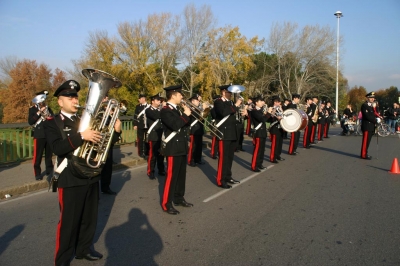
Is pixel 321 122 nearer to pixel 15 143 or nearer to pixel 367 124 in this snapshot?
pixel 367 124

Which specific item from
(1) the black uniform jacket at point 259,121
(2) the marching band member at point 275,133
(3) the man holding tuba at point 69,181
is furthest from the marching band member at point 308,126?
(3) the man holding tuba at point 69,181

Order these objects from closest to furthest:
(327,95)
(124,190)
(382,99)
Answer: (124,190) → (327,95) → (382,99)

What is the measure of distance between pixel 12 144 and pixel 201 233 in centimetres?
734

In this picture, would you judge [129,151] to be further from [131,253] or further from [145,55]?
[145,55]

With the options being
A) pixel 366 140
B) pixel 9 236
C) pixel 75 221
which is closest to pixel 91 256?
pixel 75 221

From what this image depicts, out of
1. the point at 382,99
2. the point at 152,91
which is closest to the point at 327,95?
the point at 152,91

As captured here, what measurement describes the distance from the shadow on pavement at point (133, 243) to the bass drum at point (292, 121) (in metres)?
6.68

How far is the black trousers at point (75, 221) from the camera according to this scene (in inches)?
147

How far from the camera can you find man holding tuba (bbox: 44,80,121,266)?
353 centimetres

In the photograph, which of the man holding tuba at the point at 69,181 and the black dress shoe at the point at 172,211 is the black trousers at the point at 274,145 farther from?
the man holding tuba at the point at 69,181

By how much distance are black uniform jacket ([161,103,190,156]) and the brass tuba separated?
1740mm

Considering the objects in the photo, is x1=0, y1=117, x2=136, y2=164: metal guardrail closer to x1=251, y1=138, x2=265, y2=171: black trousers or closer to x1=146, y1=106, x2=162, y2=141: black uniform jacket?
x1=146, y1=106, x2=162, y2=141: black uniform jacket

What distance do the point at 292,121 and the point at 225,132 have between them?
4.18 metres

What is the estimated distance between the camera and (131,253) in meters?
4.35
